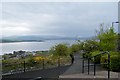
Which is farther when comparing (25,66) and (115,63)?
(25,66)

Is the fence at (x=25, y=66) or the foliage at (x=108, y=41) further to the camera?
the foliage at (x=108, y=41)

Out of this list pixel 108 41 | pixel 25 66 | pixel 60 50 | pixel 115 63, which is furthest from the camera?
pixel 60 50

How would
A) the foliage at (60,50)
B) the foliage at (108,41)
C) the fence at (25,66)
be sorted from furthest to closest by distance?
the foliage at (60,50) → the foliage at (108,41) → the fence at (25,66)

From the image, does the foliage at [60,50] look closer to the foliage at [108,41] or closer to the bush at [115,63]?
the foliage at [108,41]

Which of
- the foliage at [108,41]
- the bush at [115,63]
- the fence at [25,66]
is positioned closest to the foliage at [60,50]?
the foliage at [108,41]

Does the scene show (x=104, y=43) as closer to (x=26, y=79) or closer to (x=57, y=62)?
(x=57, y=62)

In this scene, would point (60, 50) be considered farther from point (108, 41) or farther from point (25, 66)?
point (25, 66)

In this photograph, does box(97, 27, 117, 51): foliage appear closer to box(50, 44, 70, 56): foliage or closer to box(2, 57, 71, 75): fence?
box(50, 44, 70, 56): foliage

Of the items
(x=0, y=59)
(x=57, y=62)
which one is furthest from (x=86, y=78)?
(x=57, y=62)

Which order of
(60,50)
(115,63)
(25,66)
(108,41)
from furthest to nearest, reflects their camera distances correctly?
(60,50) → (108,41) → (25,66) → (115,63)

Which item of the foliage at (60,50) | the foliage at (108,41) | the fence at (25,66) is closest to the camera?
the fence at (25,66)

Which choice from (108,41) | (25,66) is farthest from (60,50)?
(25,66)

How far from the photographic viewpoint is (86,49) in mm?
18719

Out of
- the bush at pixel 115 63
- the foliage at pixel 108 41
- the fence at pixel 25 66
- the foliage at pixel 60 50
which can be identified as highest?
the foliage at pixel 108 41
